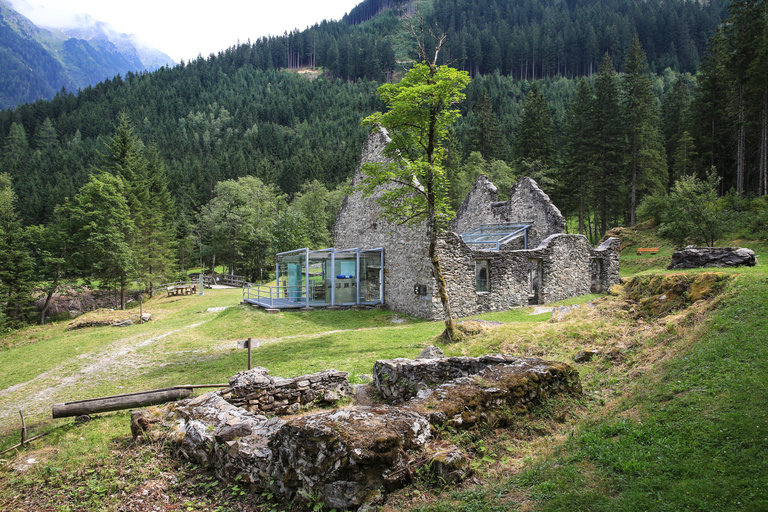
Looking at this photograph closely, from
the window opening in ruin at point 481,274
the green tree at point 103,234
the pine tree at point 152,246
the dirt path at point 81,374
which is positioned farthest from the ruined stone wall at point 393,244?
the pine tree at point 152,246

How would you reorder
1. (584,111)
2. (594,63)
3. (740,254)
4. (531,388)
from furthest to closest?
(594,63) → (584,111) → (740,254) → (531,388)

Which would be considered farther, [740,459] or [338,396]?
[338,396]

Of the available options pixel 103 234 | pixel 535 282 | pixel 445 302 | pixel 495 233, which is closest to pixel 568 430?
pixel 445 302

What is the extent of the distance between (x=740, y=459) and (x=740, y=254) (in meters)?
12.5

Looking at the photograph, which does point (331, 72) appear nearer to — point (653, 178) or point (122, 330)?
point (653, 178)

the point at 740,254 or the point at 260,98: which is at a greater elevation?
the point at 260,98

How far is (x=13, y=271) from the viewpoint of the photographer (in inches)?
1040

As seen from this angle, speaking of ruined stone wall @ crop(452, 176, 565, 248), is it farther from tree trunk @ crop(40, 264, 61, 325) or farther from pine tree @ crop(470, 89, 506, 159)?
tree trunk @ crop(40, 264, 61, 325)

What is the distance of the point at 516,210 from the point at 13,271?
34.1 metres

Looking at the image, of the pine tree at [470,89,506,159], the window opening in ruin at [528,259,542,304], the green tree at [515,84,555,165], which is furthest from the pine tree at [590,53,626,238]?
the window opening in ruin at [528,259,542,304]

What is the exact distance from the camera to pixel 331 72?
157000mm

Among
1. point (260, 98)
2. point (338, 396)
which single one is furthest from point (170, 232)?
point (260, 98)

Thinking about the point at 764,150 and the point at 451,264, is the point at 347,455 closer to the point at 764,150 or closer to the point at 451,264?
the point at 451,264

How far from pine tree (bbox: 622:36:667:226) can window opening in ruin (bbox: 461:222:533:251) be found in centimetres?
2033
